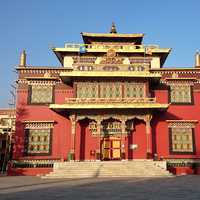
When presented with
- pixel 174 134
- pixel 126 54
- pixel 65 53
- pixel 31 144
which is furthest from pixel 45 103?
pixel 174 134

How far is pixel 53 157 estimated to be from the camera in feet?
75.8

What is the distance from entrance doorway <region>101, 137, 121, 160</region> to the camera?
77.2 feet

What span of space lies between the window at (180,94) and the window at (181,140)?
231 cm

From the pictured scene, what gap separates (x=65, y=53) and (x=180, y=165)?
1360 centimetres

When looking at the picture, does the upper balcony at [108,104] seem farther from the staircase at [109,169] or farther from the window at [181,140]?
the staircase at [109,169]

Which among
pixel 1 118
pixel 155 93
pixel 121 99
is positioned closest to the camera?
pixel 121 99

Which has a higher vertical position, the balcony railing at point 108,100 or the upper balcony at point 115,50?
the upper balcony at point 115,50

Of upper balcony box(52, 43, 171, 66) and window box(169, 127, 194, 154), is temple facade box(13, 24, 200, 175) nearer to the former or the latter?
window box(169, 127, 194, 154)

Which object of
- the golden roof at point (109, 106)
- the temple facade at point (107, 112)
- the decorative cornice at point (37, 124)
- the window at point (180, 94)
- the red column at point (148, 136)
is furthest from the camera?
the window at point (180, 94)

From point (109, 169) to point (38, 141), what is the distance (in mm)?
6550

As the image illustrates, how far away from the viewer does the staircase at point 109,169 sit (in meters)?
19.3

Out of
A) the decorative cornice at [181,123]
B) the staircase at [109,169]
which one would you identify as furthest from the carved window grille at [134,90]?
the staircase at [109,169]

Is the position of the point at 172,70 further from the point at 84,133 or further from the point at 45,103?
the point at 45,103

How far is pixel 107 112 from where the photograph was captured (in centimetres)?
2277
